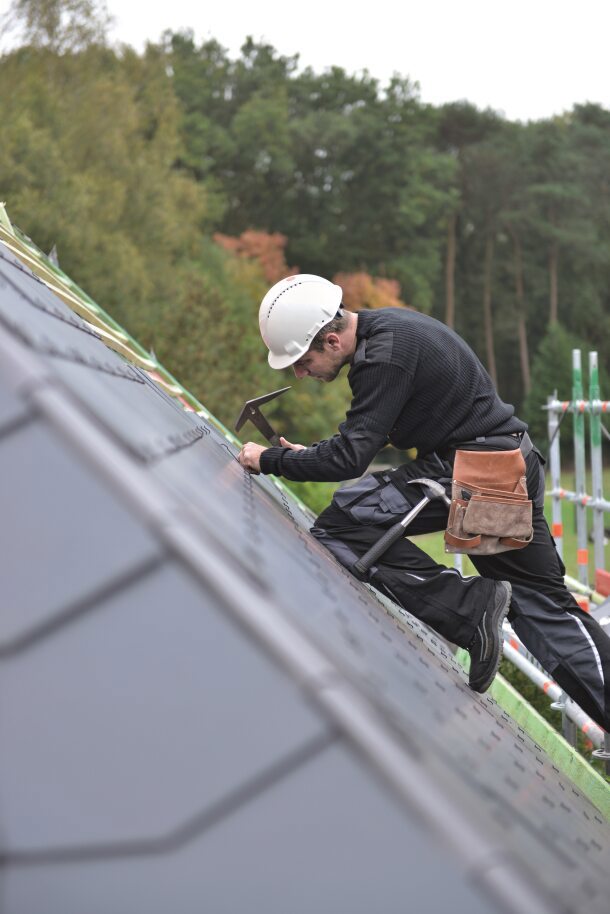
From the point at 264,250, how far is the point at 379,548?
141 ft

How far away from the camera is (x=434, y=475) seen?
446 centimetres

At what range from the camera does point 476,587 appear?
4293 mm

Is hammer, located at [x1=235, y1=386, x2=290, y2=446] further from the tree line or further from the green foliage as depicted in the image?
the green foliage

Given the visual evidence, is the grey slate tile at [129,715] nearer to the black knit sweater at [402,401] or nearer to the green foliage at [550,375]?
the black knit sweater at [402,401]

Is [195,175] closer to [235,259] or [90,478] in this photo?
[235,259]

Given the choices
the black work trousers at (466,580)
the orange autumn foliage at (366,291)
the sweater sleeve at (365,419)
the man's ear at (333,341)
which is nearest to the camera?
the sweater sleeve at (365,419)

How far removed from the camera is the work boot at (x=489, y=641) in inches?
165

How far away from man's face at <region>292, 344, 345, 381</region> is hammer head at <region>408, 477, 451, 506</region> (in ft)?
1.66

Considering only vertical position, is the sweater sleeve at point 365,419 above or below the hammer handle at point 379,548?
above

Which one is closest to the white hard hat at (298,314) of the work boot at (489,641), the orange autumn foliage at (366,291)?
the work boot at (489,641)

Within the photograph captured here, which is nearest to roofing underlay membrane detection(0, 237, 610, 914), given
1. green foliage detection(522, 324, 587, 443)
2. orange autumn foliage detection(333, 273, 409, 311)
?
orange autumn foliage detection(333, 273, 409, 311)

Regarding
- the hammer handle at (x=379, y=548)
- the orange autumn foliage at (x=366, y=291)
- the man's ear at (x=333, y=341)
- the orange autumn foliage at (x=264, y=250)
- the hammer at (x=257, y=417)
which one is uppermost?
the man's ear at (x=333, y=341)

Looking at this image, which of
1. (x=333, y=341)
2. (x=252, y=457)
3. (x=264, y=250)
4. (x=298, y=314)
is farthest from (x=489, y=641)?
(x=264, y=250)

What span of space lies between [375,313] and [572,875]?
269 centimetres
